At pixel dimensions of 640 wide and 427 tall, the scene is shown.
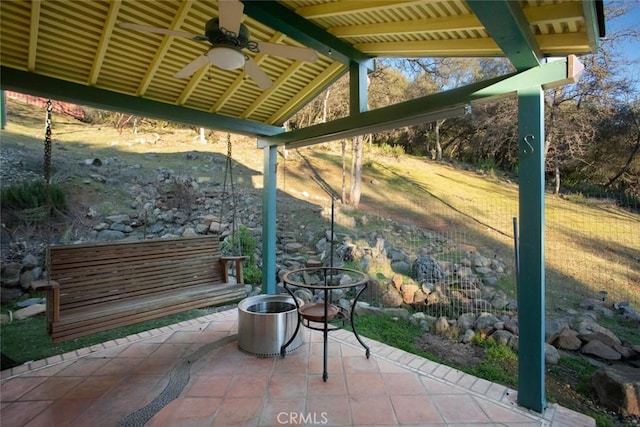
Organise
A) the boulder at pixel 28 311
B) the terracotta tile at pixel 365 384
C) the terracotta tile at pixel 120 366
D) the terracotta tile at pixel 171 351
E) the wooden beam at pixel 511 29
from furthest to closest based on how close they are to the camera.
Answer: the boulder at pixel 28 311, the terracotta tile at pixel 171 351, the terracotta tile at pixel 120 366, the terracotta tile at pixel 365 384, the wooden beam at pixel 511 29

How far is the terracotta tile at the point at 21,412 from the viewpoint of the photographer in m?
1.86

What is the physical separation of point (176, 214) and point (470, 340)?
579 centimetres

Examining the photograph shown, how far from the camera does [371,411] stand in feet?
6.49

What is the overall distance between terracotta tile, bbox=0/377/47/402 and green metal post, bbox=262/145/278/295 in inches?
84.9

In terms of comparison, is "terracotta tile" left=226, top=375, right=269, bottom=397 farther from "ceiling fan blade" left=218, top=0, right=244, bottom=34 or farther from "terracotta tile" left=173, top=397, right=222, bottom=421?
"ceiling fan blade" left=218, top=0, right=244, bottom=34

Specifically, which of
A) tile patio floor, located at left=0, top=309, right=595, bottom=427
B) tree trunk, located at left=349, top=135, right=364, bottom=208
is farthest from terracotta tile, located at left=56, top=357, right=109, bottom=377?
tree trunk, located at left=349, top=135, right=364, bottom=208

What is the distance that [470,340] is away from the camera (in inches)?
125

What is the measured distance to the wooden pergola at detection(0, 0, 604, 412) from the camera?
1852 mm

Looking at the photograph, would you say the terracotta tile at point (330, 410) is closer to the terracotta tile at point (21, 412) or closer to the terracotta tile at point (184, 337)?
the terracotta tile at point (184, 337)

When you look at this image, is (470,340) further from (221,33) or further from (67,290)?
(67,290)

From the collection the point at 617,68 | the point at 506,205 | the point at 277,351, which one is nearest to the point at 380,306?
the point at 277,351

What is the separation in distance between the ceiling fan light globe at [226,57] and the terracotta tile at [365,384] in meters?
2.31


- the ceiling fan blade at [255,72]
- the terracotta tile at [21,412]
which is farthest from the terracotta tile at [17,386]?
the ceiling fan blade at [255,72]

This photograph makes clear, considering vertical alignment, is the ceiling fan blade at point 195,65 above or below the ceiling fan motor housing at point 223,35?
below
